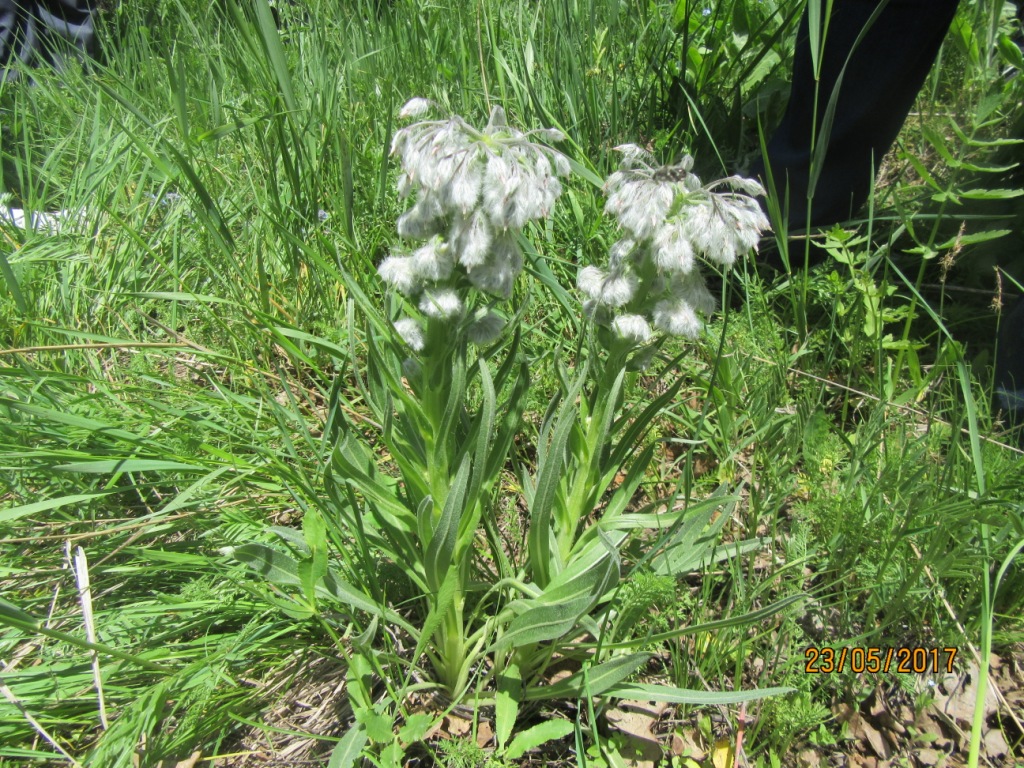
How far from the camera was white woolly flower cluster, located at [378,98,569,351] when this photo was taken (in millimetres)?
1171

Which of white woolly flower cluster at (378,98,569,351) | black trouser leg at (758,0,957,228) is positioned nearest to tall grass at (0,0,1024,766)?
black trouser leg at (758,0,957,228)

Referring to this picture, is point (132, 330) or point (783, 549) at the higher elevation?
point (132, 330)

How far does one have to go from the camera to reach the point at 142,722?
1.44m

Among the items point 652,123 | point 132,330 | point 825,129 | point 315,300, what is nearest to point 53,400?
point 132,330

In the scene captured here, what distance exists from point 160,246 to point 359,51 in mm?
1328

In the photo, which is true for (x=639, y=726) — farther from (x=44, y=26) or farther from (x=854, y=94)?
(x=44, y=26)

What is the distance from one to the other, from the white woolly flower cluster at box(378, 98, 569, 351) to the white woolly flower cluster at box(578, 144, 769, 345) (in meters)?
0.17

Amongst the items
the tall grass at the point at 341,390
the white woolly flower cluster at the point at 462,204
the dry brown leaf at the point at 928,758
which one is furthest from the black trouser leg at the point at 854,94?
the dry brown leaf at the point at 928,758

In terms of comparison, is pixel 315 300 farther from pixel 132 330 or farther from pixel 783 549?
pixel 783 549

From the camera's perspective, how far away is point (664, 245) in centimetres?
129

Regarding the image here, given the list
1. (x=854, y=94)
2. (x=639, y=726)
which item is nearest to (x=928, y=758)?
(x=639, y=726)
